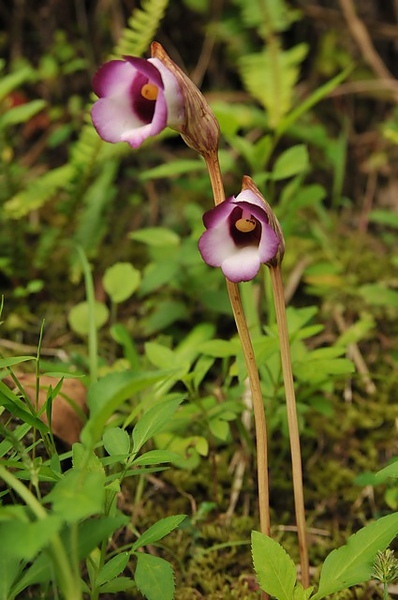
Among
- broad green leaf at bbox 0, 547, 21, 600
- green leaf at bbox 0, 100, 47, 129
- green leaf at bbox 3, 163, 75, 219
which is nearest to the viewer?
broad green leaf at bbox 0, 547, 21, 600

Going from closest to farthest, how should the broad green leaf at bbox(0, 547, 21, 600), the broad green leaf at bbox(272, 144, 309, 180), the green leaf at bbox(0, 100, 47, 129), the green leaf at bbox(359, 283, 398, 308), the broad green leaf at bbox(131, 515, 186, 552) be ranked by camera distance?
the broad green leaf at bbox(0, 547, 21, 600) → the broad green leaf at bbox(131, 515, 186, 552) → the broad green leaf at bbox(272, 144, 309, 180) → the green leaf at bbox(359, 283, 398, 308) → the green leaf at bbox(0, 100, 47, 129)

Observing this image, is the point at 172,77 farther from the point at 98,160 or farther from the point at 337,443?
the point at 98,160

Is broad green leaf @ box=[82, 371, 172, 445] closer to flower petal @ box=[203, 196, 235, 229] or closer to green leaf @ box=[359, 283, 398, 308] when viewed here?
flower petal @ box=[203, 196, 235, 229]

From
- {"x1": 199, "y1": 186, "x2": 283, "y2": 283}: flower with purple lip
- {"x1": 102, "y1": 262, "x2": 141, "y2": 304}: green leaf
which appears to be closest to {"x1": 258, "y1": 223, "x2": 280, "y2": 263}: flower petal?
{"x1": 199, "y1": 186, "x2": 283, "y2": 283}: flower with purple lip

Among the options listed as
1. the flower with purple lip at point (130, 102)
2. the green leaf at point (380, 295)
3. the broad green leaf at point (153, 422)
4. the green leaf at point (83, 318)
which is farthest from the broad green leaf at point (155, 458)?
the green leaf at point (380, 295)

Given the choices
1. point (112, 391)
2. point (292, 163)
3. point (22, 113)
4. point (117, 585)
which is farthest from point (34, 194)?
point (112, 391)

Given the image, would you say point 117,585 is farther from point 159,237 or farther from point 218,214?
point 159,237

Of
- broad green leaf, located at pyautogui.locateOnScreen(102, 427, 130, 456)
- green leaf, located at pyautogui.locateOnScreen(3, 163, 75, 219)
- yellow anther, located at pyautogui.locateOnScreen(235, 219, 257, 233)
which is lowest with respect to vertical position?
broad green leaf, located at pyautogui.locateOnScreen(102, 427, 130, 456)
